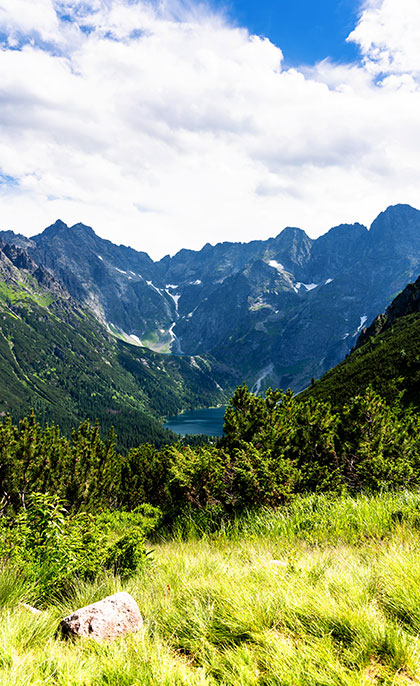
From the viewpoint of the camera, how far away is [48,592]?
5.08 m

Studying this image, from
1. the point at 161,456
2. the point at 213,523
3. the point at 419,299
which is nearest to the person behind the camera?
the point at 213,523

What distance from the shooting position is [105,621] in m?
3.74

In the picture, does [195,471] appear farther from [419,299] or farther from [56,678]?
[419,299]

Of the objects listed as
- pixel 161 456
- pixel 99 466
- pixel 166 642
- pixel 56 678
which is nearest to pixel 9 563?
pixel 56 678

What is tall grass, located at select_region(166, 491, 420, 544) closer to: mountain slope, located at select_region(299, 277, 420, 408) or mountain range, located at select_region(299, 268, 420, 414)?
mountain range, located at select_region(299, 268, 420, 414)

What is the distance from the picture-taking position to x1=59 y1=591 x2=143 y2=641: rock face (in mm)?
3676

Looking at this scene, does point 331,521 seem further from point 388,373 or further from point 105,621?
point 388,373

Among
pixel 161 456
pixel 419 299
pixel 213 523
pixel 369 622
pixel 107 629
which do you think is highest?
pixel 419 299

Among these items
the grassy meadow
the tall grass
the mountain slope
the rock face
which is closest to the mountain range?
the mountain slope

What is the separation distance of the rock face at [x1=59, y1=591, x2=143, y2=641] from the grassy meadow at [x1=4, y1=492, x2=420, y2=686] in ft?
0.45

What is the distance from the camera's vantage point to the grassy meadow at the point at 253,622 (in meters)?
2.62

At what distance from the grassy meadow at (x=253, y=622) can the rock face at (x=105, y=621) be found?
0.45 ft

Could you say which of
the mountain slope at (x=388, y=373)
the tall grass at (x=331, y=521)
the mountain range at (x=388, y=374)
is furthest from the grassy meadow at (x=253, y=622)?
the mountain slope at (x=388, y=373)

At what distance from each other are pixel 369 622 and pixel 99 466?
92.9ft
